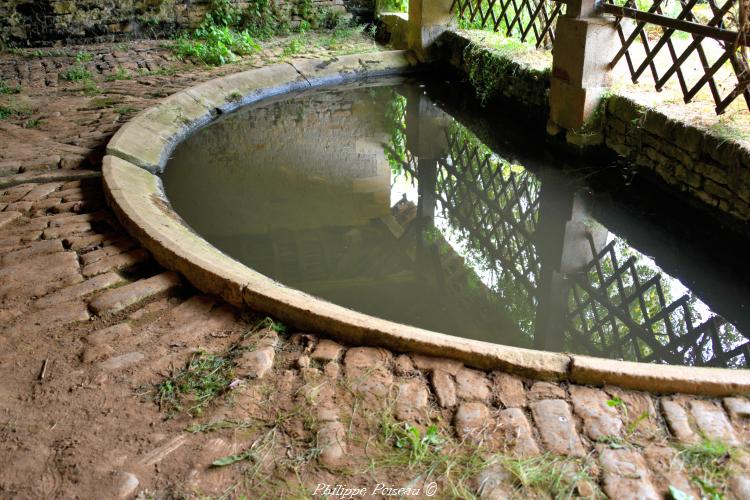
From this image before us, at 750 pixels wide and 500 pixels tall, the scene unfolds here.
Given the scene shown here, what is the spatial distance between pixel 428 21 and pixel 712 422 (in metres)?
7.38

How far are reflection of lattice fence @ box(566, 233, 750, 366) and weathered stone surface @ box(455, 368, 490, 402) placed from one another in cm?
96

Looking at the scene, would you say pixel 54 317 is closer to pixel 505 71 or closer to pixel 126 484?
pixel 126 484

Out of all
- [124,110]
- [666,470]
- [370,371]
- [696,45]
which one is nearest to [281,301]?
[370,371]

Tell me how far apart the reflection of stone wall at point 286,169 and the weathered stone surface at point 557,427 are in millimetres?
2369

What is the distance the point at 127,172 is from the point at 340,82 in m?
4.32

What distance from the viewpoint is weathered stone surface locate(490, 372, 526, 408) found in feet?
7.66

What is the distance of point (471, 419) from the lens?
225cm

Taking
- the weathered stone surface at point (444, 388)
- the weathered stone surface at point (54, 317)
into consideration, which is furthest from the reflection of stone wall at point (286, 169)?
the weathered stone surface at point (444, 388)

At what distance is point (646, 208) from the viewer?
451cm

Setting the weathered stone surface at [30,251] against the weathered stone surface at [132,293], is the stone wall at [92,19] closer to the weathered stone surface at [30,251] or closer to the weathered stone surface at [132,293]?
the weathered stone surface at [30,251]

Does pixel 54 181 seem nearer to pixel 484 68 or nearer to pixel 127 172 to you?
pixel 127 172

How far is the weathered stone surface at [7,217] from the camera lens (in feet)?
12.7

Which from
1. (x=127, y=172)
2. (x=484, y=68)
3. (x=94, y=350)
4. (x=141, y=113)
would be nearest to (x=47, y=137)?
(x=141, y=113)

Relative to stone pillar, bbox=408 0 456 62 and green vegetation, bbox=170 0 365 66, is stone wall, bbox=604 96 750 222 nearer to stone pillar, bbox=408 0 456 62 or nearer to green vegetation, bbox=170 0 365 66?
stone pillar, bbox=408 0 456 62
